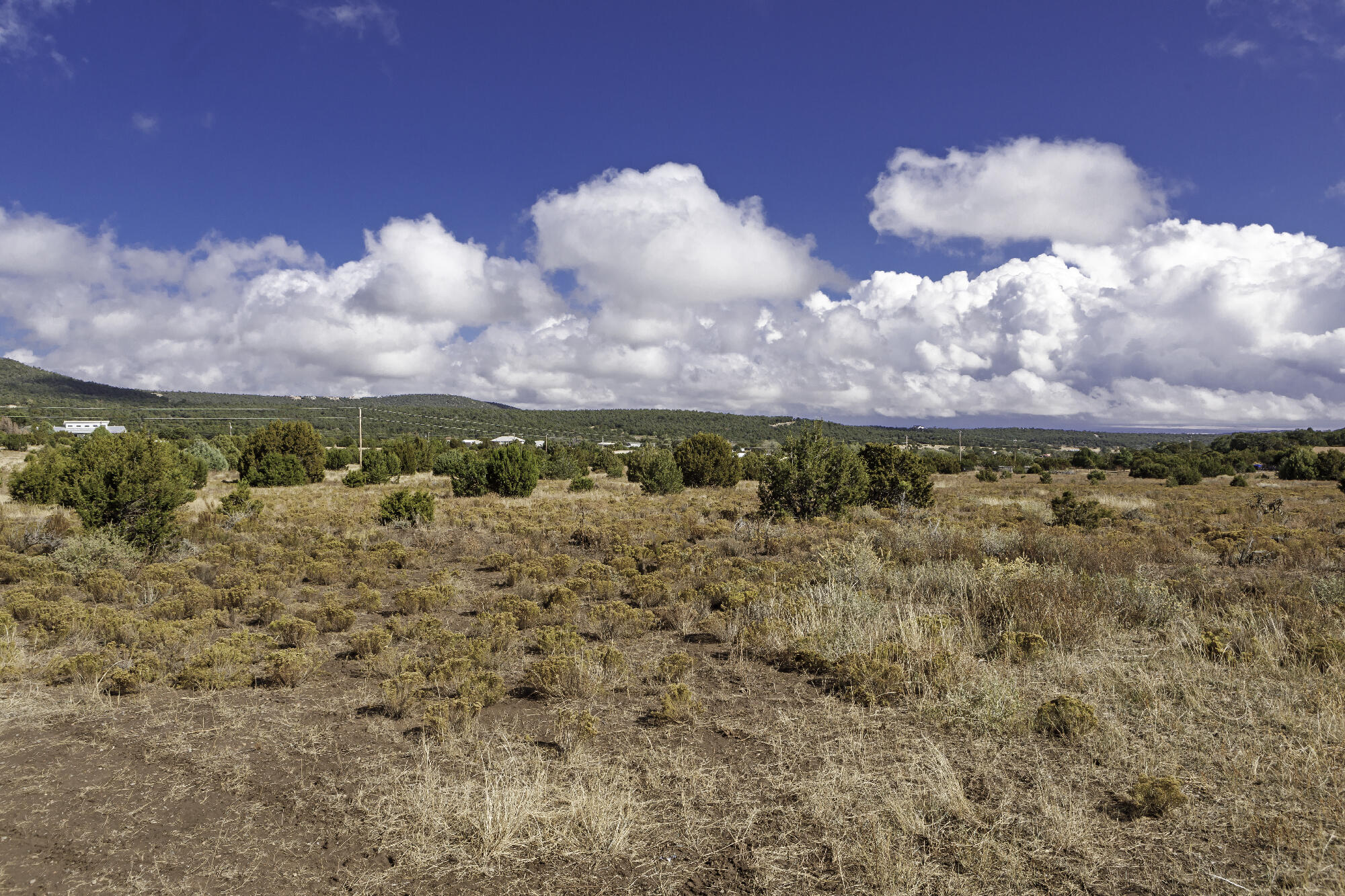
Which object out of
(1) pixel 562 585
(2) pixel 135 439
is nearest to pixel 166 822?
(1) pixel 562 585

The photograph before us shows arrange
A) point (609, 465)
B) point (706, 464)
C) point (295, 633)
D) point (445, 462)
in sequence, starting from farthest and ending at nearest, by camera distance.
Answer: point (609, 465) < point (445, 462) < point (706, 464) < point (295, 633)

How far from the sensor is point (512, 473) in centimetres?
2767

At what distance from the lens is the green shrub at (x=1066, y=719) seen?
15.8ft

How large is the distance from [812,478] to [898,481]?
4.73 m

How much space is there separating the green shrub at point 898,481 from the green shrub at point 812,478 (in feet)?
8.26

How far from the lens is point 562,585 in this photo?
10.5 metres

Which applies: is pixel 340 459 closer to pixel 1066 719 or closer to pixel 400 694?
pixel 400 694

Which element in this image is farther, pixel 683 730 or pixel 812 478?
pixel 812 478

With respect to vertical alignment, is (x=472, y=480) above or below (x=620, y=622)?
below

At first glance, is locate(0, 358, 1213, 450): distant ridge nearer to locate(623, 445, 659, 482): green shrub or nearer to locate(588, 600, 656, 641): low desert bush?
locate(623, 445, 659, 482): green shrub

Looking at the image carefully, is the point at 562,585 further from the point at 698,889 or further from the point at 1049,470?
the point at 1049,470

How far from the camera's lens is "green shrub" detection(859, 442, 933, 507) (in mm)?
20359

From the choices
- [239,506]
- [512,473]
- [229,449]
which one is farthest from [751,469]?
[229,449]

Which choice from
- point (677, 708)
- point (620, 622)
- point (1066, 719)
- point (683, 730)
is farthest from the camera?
point (620, 622)
